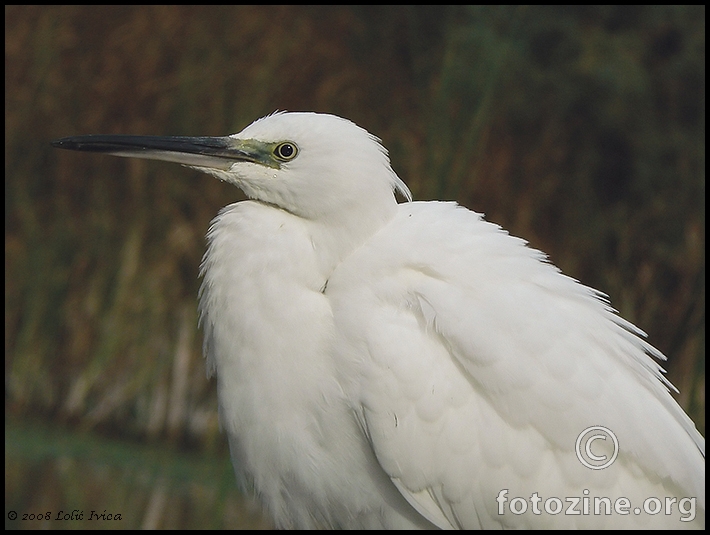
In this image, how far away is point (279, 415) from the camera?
5.64ft

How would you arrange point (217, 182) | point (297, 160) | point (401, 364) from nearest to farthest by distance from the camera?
point (401, 364)
point (297, 160)
point (217, 182)

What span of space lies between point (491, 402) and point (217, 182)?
7.90 feet

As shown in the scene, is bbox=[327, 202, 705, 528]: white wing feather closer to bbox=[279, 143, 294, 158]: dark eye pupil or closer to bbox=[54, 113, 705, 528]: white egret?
bbox=[54, 113, 705, 528]: white egret

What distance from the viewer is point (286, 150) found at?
5.91 ft

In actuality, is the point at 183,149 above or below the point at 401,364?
above

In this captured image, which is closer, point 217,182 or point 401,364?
point 401,364

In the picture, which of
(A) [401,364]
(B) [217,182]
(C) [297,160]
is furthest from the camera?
(B) [217,182]

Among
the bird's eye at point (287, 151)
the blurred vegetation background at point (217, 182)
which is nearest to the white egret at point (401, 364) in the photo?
the bird's eye at point (287, 151)

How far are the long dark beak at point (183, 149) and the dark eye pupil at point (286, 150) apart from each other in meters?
0.06

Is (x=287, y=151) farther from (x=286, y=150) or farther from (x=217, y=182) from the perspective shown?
(x=217, y=182)

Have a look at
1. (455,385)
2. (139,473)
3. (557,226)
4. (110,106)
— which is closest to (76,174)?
(110,106)

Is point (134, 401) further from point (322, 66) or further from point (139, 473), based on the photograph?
point (322, 66)

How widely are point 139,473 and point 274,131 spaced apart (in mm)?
1801

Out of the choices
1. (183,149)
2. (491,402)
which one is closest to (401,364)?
(491,402)
